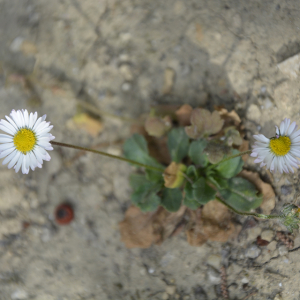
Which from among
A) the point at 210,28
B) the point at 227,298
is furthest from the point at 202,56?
the point at 227,298

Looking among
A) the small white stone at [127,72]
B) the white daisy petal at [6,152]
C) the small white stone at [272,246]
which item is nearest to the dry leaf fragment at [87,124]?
the small white stone at [127,72]

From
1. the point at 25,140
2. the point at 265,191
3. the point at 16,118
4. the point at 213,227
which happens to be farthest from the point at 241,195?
the point at 16,118

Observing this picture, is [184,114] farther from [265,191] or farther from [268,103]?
[265,191]

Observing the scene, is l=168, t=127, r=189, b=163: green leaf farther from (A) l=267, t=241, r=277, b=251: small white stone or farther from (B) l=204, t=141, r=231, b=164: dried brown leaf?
(A) l=267, t=241, r=277, b=251: small white stone

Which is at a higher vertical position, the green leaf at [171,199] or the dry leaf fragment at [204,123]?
the dry leaf fragment at [204,123]

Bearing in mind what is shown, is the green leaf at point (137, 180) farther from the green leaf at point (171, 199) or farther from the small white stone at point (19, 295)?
the small white stone at point (19, 295)
